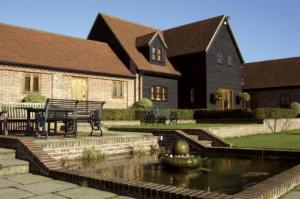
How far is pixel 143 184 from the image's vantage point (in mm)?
6254

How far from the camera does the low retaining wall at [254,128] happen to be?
17562mm

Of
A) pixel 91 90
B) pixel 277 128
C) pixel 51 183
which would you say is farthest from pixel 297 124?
pixel 51 183

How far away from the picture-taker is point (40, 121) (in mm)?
11617

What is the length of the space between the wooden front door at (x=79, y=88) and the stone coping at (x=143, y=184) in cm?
1780

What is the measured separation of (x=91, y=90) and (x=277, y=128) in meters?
13.4

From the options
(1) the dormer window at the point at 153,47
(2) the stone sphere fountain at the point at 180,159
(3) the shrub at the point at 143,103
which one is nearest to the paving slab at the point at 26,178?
(2) the stone sphere fountain at the point at 180,159

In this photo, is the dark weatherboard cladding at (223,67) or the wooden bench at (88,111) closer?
the wooden bench at (88,111)

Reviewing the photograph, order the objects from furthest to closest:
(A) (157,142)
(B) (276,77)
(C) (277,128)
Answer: (B) (276,77), (C) (277,128), (A) (157,142)

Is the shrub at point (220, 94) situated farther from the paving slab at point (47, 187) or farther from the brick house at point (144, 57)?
the paving slab at point (47, 187)

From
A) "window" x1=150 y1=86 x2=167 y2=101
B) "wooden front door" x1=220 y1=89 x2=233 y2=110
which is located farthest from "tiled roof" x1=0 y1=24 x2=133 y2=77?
"wooden front door" x1=220 y1=89 x2=233 y2=110

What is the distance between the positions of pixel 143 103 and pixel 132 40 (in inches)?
309

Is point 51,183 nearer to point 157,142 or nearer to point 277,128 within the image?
point 157,142

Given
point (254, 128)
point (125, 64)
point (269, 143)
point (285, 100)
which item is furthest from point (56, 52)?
point (285, 100)

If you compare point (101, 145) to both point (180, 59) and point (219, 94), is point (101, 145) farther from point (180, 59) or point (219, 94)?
point (180, 59)
